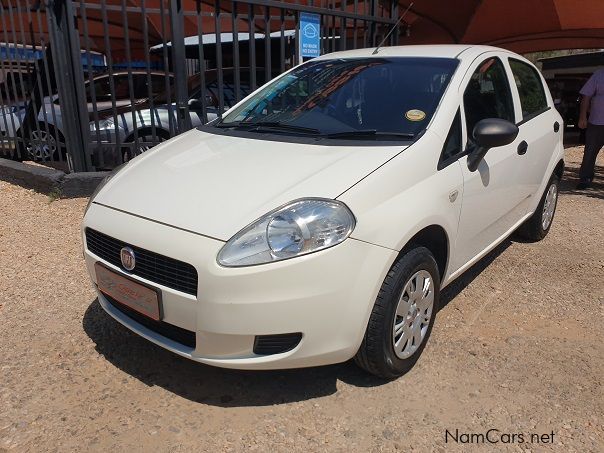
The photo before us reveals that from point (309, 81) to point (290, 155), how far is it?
3.70 feet

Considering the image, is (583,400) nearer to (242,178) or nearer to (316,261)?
(316,261)

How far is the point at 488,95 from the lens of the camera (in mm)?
3367

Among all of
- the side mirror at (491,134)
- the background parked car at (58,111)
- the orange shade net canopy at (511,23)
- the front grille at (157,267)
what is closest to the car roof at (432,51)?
the side mirror at (491,134)

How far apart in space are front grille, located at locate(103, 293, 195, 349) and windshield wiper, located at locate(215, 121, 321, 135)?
1.28 metres

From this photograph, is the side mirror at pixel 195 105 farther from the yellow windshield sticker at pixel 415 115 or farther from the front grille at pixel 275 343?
the front grille at pixel 275 343

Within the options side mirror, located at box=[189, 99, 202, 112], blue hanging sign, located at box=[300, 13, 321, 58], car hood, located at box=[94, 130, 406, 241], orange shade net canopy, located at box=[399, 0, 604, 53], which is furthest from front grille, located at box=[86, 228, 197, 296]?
orange shade net canopy, located at box=[399, 0, 604, 53]

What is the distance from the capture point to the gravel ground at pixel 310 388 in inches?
89.1

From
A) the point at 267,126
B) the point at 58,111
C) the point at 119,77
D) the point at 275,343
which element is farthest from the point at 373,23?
the point at 275,343

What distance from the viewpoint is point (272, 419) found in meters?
2.37

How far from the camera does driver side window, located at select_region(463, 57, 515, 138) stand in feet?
10.2

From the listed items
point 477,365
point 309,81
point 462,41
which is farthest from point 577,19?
point 477,365

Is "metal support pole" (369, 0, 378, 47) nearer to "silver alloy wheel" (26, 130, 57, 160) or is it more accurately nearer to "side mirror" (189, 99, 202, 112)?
"side mirror" (189, 99, 202, 112)

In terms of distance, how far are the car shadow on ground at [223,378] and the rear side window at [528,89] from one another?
2.39m

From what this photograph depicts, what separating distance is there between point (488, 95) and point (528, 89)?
0.90 meters
